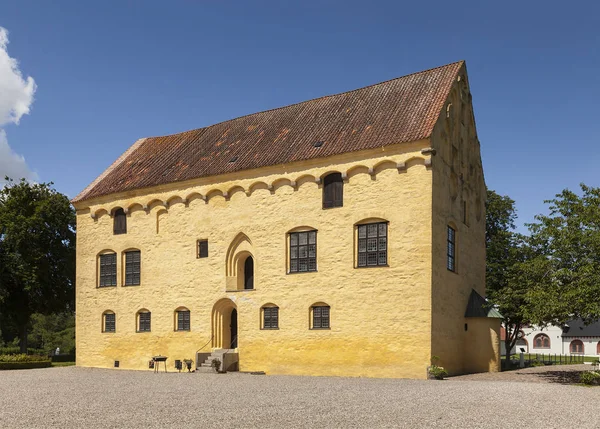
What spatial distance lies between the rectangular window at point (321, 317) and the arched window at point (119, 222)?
12.7 metres

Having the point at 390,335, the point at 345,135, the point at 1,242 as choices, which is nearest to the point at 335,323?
the point at 390,335

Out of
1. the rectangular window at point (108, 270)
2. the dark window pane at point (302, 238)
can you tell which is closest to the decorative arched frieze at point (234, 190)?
the dark window pane at point (302, 238)

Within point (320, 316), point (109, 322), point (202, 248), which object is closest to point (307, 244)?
point (320, 316)

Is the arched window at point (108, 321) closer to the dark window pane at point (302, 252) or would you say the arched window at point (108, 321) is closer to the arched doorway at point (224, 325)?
the arched doorway at point (224, 325)

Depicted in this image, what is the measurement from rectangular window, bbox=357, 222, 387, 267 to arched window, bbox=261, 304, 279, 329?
473 centimetres

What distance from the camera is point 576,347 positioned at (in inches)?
3172

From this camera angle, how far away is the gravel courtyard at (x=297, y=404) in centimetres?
1277

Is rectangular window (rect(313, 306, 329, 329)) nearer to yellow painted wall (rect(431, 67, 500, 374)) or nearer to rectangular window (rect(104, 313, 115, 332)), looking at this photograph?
yellow painted wall (rect(431, 67, 500, 374))

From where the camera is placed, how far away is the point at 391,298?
26156 mm

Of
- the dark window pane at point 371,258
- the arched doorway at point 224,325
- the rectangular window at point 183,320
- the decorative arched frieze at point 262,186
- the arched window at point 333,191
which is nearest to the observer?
the decorative arched frieze at point 262,186

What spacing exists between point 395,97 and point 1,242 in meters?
29.0

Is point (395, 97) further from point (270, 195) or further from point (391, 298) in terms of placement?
point (391, 298)

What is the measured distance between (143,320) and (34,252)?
1547 centimetres

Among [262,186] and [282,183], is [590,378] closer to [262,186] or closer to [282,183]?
[282,183]
